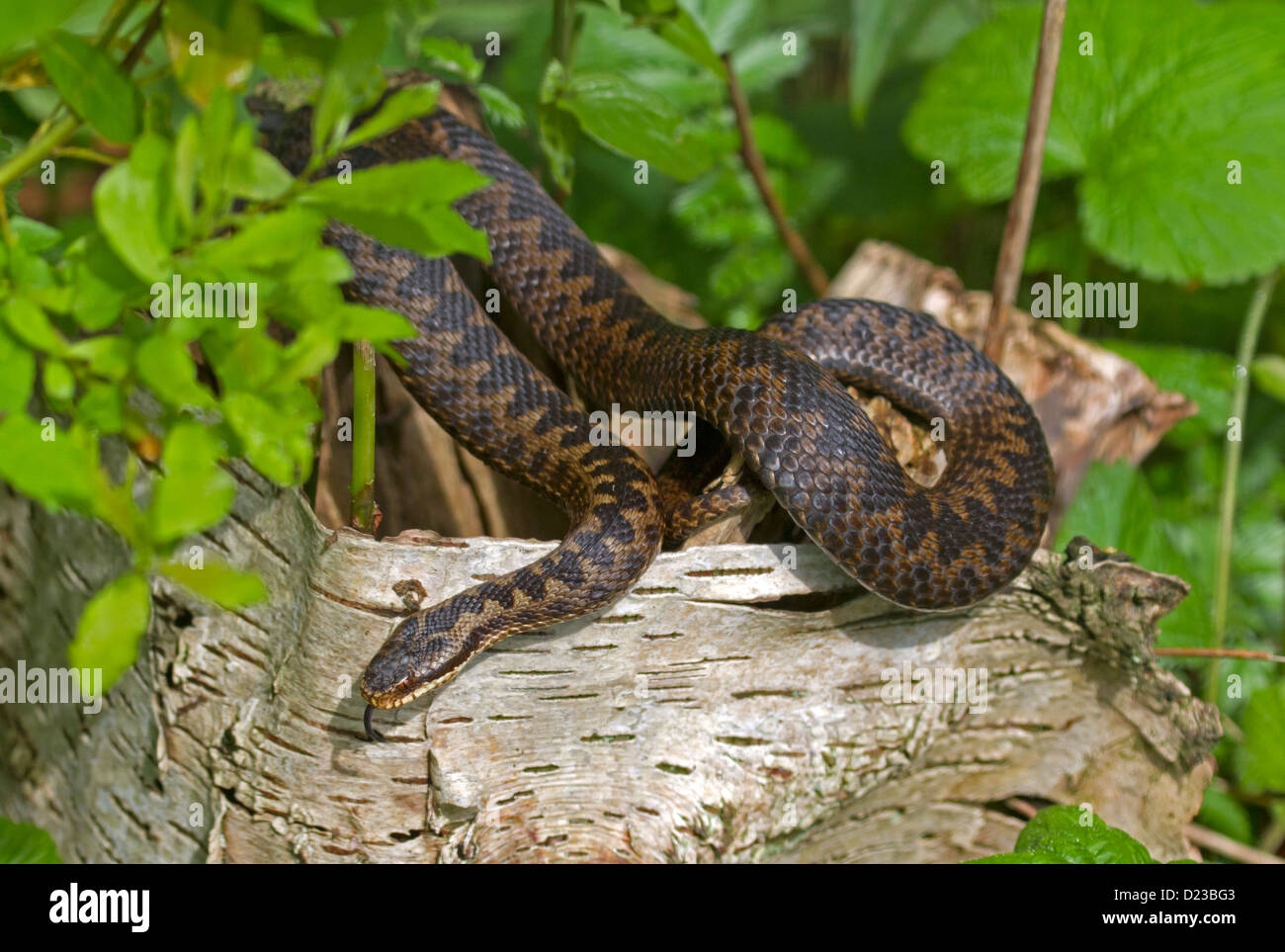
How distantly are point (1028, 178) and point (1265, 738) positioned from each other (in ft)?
10.1

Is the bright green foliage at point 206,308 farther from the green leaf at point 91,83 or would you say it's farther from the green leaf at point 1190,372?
the green leaf at point 1190,372

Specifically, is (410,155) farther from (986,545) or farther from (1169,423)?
(1169,423)

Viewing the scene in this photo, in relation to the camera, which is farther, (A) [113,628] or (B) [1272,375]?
(B) [1272,375]

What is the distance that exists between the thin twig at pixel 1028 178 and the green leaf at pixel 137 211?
422cm

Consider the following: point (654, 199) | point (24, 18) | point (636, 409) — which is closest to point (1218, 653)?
point (636, 409)

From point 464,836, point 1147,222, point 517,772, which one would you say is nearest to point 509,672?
point 517,772

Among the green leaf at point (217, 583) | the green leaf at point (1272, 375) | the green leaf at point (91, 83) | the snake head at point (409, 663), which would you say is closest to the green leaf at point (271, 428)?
the green leaf at point (217, 583)

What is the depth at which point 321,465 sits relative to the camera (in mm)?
4254

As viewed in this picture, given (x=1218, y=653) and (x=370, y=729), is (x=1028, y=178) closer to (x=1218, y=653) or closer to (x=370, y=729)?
(x=1218, y=653)

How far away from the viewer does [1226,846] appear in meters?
5.20

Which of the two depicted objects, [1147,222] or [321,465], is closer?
[321,465]

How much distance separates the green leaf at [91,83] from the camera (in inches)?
78.2

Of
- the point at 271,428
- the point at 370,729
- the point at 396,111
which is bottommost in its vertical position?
the point at 370,729
